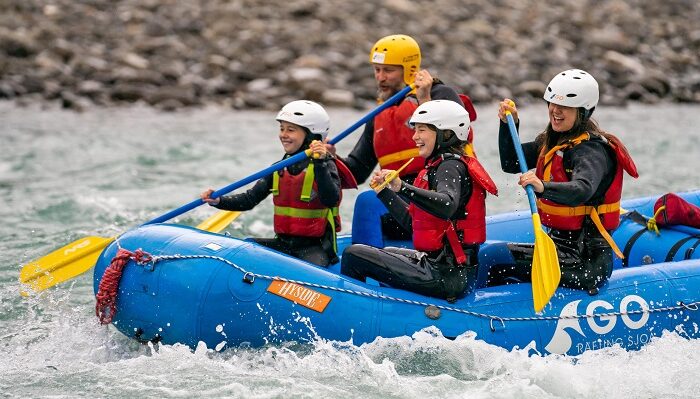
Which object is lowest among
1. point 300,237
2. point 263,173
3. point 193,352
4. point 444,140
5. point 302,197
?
point 193,352

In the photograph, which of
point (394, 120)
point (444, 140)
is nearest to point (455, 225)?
point (444, 140)

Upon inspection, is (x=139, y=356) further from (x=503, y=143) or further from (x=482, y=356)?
(x=503, y=143)

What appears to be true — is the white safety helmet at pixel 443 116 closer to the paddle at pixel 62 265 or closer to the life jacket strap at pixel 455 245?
the life jacket strap at pixel 455 245

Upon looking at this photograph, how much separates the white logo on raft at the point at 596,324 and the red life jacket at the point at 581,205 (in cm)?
42

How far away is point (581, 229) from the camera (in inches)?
229

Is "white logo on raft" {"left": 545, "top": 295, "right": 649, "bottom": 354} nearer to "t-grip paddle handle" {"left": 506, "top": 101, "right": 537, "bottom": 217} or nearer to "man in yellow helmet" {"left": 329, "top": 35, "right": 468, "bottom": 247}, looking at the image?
"t-grip paddle handle" {"left": 506, "top": 101, "right": 537, "bottom": 217}

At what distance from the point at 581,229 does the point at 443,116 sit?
3.37 feet

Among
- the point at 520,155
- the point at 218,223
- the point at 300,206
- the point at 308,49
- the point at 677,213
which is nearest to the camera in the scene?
the point at 520,155

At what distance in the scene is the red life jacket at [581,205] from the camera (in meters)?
5.71

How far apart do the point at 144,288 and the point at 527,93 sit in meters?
12.2

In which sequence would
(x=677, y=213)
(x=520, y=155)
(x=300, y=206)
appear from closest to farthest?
(x=520, y=155), (x=300, y=206), (x=677, y=213)

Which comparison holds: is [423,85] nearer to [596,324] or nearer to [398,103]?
[398,103]

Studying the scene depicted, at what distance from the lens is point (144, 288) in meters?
5.82

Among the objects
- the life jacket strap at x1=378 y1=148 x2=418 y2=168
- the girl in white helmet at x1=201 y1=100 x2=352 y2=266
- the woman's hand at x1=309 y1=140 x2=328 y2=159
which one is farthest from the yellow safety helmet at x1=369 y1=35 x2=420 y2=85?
the woman's hand at x1=309 y1=140 x2=328 y2=159
